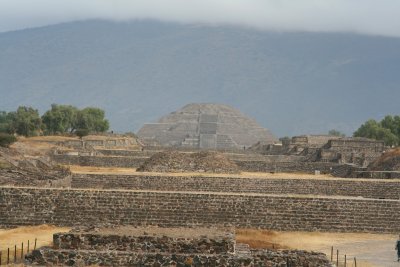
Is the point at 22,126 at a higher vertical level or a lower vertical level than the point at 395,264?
higher

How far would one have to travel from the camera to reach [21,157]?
51.2 m

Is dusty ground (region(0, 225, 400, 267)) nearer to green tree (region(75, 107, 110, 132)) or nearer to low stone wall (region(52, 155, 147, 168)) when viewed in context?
low stone wall (region(52, 155, 147, 168))

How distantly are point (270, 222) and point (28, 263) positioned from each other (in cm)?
1298

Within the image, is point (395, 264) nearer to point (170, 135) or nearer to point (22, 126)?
point (22, 126)

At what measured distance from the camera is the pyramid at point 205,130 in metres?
108

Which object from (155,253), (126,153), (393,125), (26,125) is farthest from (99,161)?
(393,125)

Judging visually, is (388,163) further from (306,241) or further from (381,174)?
(306,241)

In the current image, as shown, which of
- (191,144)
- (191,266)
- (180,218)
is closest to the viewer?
(191,266)

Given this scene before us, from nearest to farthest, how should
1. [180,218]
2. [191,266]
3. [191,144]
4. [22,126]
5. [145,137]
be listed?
[191,266]
[180,218]
[22,126]
[191,144]
[145,137]

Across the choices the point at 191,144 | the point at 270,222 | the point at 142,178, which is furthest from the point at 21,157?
the point at 191,144

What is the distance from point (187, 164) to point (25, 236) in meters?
26.1

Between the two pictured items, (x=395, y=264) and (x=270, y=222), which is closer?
(x=395, y=264)

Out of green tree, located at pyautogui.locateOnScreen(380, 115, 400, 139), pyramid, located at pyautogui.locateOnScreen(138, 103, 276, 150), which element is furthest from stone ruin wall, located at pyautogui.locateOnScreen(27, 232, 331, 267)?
pyramid, located at pyautogui.locateOnScreen(138, 103, 276, 150)

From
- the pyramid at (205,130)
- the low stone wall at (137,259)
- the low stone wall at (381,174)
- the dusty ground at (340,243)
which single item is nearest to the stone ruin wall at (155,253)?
the low stone wall at (137,259)
